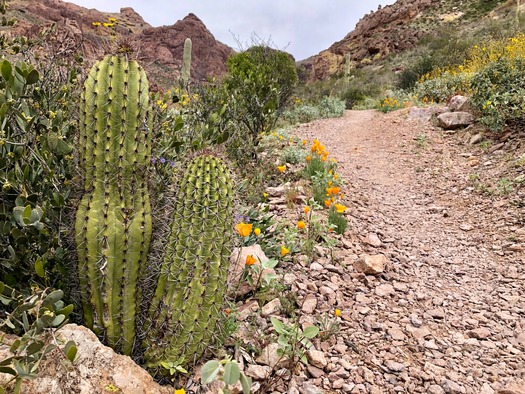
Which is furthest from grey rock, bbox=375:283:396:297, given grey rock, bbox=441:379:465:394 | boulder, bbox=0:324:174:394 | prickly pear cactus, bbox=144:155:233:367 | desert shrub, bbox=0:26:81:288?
desert shrub, bbox=0:26:81:288

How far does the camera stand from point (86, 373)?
138 cm

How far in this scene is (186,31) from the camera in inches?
2479

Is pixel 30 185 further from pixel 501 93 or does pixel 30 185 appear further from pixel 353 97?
pixel 353 97

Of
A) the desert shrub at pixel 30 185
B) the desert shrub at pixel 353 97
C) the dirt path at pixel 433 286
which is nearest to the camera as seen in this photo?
the desert shrub at pixel 30 185

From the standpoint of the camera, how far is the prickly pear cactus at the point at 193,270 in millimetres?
1741

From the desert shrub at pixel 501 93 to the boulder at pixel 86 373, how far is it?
6.68m

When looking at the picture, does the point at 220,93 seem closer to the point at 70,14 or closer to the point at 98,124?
the point at 98,124

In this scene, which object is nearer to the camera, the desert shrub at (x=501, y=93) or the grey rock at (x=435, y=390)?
the grey rock at (x=435, y=390)

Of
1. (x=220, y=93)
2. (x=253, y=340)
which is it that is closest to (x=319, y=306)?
(x=253, y=340)

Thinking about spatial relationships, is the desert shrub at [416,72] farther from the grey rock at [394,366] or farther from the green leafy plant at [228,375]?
the green leafy plant at [228,375]

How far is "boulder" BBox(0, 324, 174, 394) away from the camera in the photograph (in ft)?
4.23

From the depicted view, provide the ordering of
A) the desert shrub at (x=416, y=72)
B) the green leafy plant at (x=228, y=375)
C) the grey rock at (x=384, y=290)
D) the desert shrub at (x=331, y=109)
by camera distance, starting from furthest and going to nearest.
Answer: the desert shrub at (x=416, y=72)
the desert shrub at (x=331, y=109)
the grey rock at (x=384, y=290)
the green leafy plant at (x=228, y=375)

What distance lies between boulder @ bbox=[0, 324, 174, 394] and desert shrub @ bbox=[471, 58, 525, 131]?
6.68 meters

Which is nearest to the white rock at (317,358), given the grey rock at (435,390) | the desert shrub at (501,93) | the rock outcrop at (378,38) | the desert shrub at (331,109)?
the grey rock at (435,390)
